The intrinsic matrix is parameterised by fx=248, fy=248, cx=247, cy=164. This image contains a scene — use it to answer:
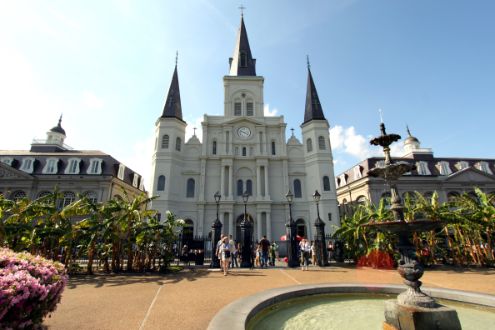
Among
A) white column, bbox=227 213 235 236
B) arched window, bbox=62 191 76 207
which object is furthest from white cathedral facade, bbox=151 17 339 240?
arched window, bbox=62 191 76 207

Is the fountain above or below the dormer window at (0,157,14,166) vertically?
below

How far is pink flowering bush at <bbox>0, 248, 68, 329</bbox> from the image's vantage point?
284cm

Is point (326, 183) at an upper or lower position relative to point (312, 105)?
lower

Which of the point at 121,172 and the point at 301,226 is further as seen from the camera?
the point at 121,172

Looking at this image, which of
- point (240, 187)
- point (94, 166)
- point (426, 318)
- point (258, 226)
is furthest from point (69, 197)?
point (426, 318)

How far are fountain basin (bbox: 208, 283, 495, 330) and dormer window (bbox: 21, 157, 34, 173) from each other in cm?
3679

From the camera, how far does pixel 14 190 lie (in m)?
29.4

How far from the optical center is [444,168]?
35469mm

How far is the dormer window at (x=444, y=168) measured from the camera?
35106mm

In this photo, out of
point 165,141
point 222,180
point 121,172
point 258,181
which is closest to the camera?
point 222,180

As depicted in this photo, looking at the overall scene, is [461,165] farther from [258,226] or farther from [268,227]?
[258,226]

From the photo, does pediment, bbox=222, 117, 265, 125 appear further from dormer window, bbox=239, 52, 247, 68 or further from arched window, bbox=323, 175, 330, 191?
arched window, bbox=323, 175, 330, 191

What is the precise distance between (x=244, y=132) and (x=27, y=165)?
90.2ft

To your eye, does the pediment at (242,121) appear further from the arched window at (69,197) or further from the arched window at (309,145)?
the arched window at (69,197)
